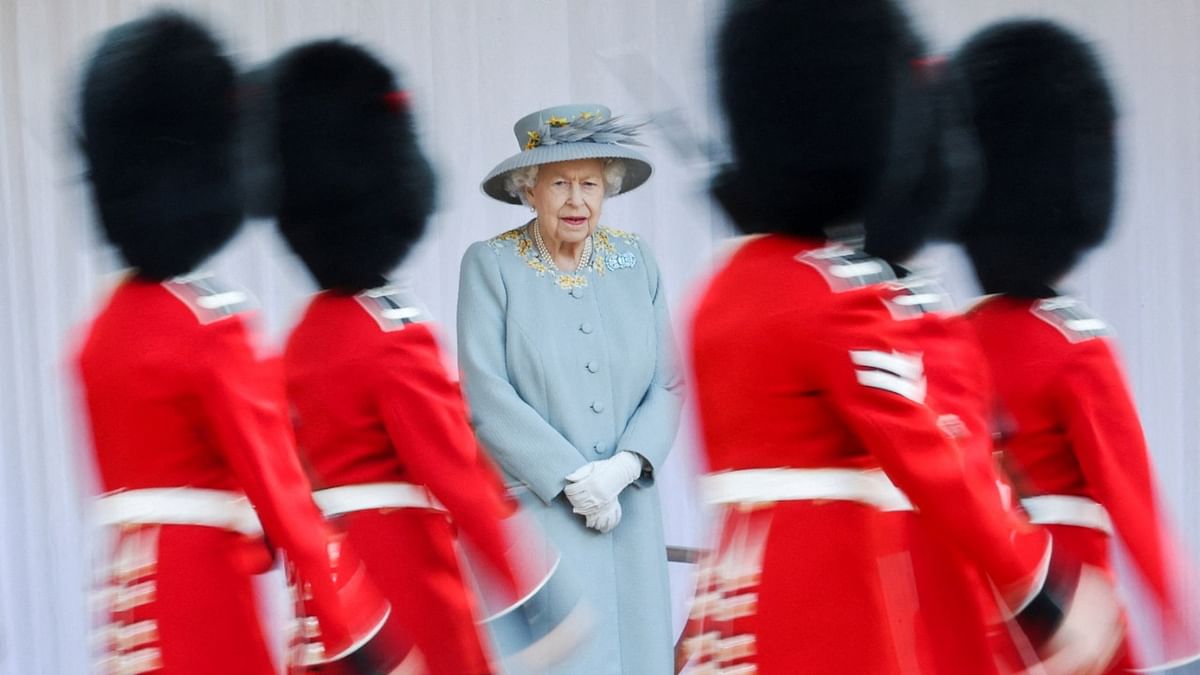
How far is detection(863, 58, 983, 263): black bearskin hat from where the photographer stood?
185cm

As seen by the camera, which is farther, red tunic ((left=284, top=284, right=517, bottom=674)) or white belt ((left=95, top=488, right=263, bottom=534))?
red tunic ((left=284, top=284, right=517, bottom=674))

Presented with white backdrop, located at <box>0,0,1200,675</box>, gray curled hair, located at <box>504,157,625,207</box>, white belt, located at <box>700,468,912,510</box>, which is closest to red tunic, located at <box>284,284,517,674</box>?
white belt, located at <box>700,468,912,510</box>

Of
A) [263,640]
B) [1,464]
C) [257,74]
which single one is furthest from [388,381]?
[1,464]

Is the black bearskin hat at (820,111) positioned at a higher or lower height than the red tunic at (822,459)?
higher

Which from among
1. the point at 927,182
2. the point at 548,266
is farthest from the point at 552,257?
the point at 927,182

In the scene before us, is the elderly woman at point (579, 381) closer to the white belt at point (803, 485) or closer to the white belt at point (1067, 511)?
the white belt at point (1067, 511)

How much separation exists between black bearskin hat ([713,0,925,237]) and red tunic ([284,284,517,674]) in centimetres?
69

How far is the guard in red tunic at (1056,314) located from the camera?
87.0 inches

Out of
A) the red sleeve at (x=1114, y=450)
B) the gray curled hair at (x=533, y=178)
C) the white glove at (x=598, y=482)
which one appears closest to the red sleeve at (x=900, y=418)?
the red sleeve at (x=1114, y=450)

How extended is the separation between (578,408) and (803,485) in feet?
5.23

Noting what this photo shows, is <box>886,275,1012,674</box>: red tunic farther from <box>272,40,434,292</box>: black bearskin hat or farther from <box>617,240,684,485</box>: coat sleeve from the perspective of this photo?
<box>617,240,684,485</box>: coat sleeve

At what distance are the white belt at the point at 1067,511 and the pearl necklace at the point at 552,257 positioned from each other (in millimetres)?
1395

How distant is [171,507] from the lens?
6.70 ft

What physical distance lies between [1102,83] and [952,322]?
817mm
